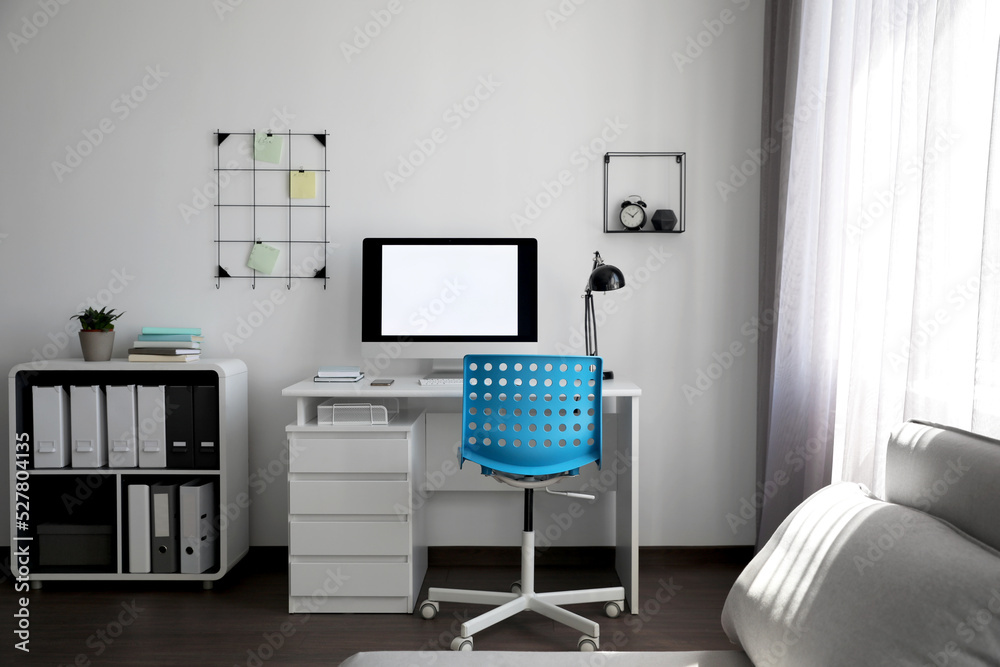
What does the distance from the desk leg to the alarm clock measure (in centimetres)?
72

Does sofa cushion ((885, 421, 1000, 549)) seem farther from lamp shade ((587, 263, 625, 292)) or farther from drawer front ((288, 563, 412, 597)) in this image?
drawer front ((288, 563, 412, 597))

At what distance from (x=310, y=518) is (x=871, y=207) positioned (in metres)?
2.01

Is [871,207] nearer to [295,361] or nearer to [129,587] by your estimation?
[295,361]

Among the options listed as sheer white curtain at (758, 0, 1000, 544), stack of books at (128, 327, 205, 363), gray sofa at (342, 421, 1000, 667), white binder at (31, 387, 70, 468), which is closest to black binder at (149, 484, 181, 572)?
white binder at (31, 387, 70, 468)

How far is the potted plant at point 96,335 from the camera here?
2.59m

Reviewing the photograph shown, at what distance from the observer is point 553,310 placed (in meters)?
2.83

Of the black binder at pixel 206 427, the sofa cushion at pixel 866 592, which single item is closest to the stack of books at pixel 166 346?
the black binder at pixel 206 427

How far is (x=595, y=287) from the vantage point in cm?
250

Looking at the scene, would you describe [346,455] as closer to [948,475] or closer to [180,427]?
[180,427]

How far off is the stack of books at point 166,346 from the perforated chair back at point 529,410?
1.23 m

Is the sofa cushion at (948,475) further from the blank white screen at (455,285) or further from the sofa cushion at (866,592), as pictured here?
the blank white screen at (455,285)

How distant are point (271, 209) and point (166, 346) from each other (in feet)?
2.30

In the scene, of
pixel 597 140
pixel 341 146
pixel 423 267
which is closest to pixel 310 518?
pixel 423 267

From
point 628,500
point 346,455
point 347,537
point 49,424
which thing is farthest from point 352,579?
point 49,424
